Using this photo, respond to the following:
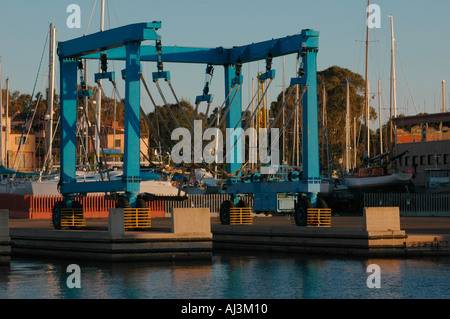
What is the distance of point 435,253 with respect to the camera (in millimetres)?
31609

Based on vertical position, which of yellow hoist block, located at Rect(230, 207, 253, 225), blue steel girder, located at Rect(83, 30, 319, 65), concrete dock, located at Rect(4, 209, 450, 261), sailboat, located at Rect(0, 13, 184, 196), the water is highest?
blue steel girder, located at Rect(83, 30, 319, 65)

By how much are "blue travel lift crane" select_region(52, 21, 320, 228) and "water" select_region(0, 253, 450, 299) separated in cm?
313

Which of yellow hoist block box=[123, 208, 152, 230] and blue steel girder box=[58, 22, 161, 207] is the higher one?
blue steel girder box=[58, 22, 161, 207]

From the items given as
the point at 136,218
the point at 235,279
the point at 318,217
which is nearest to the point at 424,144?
the point at 318,217

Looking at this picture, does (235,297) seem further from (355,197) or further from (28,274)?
(355,197)

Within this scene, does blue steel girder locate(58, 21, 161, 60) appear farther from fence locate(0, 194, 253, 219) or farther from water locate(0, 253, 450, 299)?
fence locate(0, 194, 253, 219)

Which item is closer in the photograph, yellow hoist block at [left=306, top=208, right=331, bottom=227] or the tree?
yellow hoist block at [left=306, top=208, right=331, bottom=227]

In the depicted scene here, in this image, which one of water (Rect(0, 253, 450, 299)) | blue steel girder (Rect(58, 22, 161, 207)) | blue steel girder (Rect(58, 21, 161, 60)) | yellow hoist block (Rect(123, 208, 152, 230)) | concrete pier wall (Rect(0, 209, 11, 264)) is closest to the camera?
water (Rect(0, 253, 450, 299))

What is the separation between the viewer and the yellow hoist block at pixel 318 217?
32.2 metres

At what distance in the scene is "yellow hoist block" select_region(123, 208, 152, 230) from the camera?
3100 centimetres
